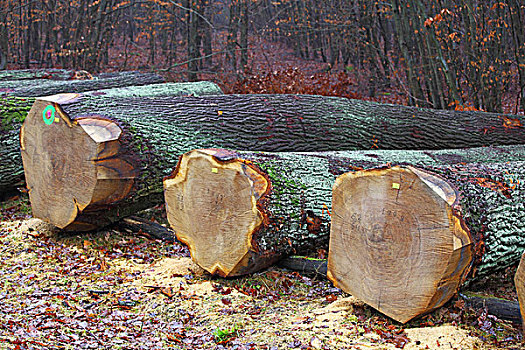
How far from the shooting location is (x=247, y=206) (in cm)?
361

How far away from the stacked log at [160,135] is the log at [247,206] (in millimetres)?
657

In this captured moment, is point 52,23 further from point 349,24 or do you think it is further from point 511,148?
point 511,148

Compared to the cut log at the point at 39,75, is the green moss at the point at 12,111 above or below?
below

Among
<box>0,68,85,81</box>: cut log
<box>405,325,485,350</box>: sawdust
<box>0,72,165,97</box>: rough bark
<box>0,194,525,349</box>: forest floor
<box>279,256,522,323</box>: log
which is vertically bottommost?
<box>0,194,525,349</box>: forest floor

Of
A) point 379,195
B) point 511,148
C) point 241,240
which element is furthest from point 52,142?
point 511,148

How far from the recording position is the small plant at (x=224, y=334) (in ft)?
10.1

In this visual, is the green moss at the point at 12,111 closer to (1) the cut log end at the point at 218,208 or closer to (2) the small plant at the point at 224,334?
(1) the cut log end at the point at 218,208

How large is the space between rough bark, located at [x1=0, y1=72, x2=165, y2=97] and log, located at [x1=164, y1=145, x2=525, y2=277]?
3.78 m

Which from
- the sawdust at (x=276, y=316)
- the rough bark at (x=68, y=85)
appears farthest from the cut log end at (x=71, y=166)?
the rough bark at (x=68, y=85)

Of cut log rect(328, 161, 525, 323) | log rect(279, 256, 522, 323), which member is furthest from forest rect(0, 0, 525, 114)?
log rect(279, 256, 522, 323)

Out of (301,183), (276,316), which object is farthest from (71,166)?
(276,316)

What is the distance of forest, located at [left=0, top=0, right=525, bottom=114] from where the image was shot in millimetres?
7809

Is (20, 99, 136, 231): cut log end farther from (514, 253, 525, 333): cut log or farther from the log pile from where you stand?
(514, 253, 525, 333): cut log

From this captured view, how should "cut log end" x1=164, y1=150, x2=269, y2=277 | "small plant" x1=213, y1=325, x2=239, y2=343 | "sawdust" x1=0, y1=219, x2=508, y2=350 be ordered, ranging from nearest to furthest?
"sawdust" x1=0, y1=219, x2=508, y2=350
"small plant" x1=213, y1=325, x2=239, y2=343
"cut log end" x1=164, y1=150, x2=269, y2=277
